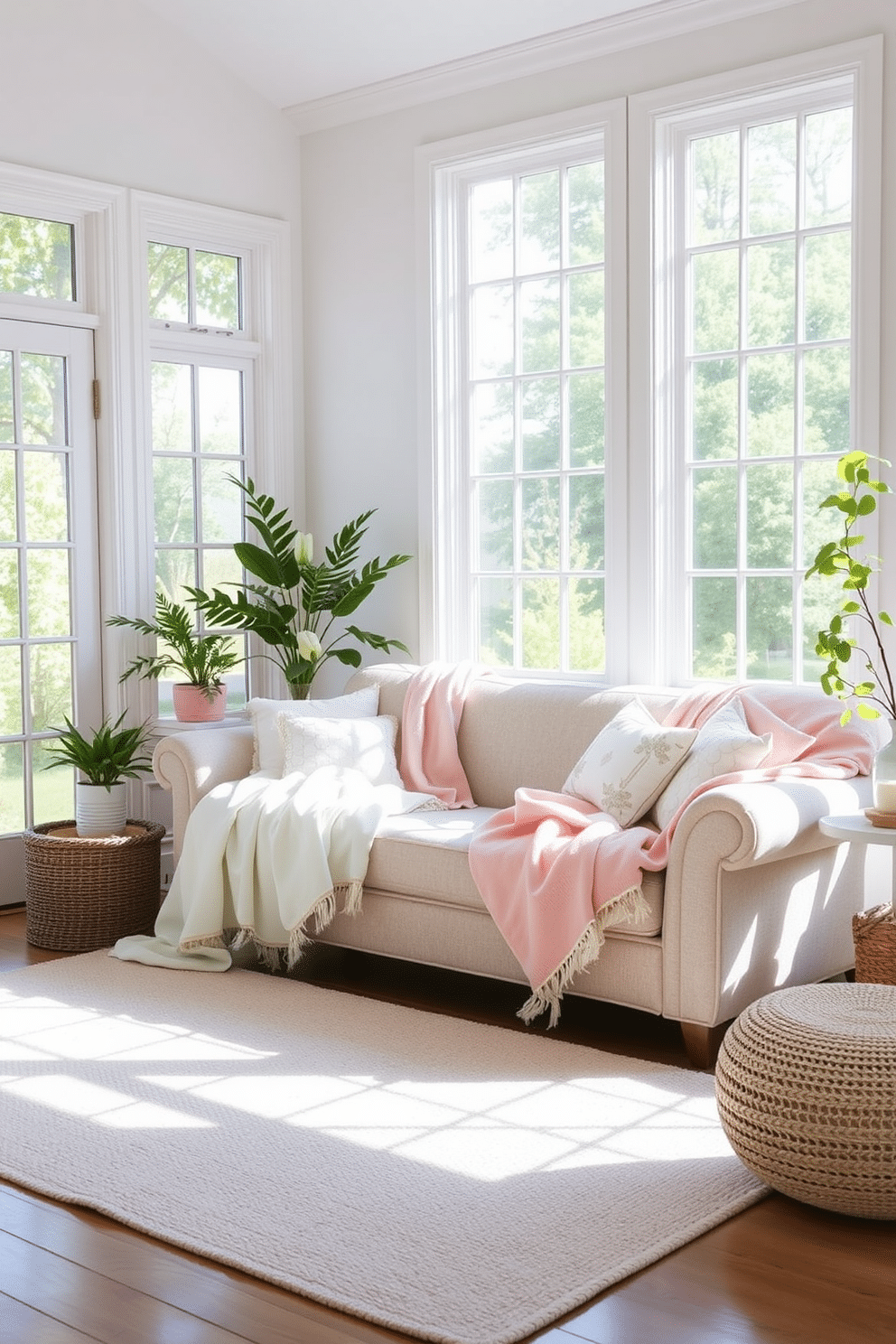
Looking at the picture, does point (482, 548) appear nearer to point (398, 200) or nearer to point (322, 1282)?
point (398, 200)

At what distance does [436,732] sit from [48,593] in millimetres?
1517

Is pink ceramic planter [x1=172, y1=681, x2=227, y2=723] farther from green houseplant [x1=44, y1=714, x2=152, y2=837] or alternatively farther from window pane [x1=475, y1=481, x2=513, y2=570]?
window pane [x1=475, y1=481, x2=513, y2=570]

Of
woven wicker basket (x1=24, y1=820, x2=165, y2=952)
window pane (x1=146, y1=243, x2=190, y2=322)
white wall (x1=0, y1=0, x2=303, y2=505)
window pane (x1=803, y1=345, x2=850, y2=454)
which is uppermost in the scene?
white wall (x1=0, y1=0, x2=303, y2=505)

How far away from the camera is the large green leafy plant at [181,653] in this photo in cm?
508

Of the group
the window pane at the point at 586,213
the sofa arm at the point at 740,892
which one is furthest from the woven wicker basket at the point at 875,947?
the window pane at the point at 586,213

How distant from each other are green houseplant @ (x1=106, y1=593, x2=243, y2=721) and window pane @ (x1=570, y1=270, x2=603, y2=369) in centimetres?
161

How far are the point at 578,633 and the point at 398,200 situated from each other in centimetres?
178

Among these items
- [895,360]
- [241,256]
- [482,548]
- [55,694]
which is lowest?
[55,694]

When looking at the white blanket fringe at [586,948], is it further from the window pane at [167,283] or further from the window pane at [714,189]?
the window pane at [167,283]

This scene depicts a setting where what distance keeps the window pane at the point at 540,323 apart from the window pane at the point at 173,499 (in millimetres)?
1362

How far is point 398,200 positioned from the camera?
5.42 m

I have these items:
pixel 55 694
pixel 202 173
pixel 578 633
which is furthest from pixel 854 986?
pixel 202 173

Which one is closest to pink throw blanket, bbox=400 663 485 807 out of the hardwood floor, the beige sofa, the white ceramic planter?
the beige sofa

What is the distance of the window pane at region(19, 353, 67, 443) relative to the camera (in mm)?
5043
